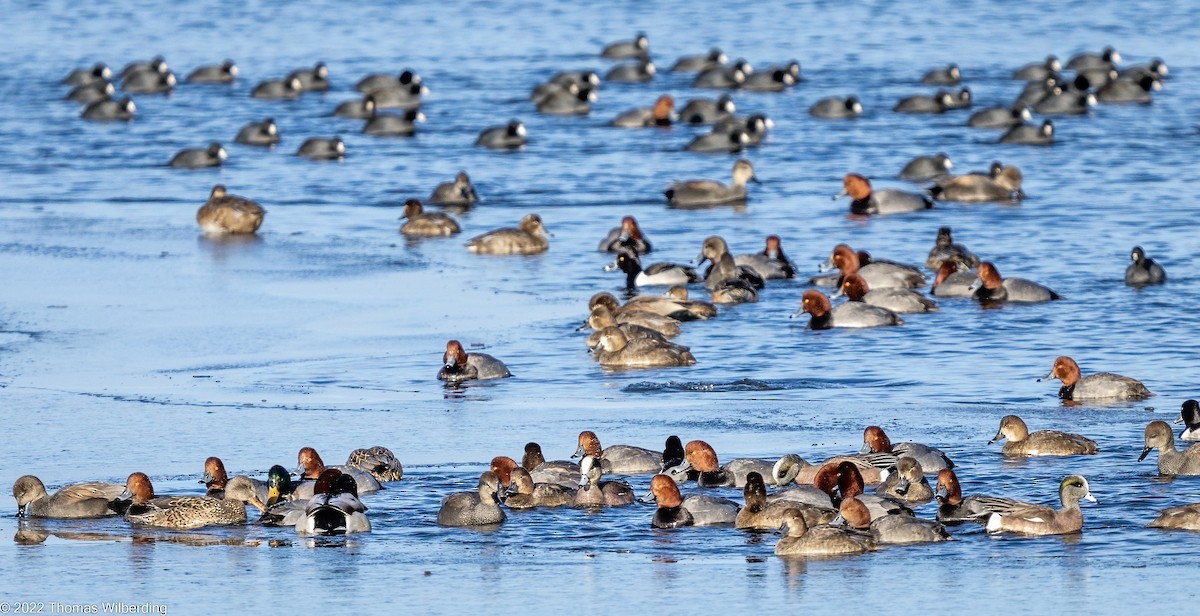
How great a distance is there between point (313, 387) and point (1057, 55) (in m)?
37.1

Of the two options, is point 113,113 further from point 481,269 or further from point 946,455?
point 946,455

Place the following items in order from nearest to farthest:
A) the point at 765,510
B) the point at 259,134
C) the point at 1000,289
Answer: the point at 765,510
the point at 1000,289
the point at 259,134

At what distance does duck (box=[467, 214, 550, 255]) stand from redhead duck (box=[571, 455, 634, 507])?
1234 cm

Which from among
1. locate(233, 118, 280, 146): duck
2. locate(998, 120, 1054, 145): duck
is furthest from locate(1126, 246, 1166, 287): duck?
locate(233, 118, 280, 146): duck

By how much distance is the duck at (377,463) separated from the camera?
1549 centimetres

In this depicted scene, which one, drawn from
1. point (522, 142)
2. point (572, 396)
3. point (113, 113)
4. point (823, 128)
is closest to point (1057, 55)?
point (823, 128)

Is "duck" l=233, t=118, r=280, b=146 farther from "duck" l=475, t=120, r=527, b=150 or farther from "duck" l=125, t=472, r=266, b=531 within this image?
"duck" l=125, t=472, r=266, b=531

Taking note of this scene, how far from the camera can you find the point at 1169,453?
15359mm

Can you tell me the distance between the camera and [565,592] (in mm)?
12781

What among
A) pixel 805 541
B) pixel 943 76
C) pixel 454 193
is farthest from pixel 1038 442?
pixel 943 76

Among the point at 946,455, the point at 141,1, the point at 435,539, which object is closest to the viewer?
the point at 435,539

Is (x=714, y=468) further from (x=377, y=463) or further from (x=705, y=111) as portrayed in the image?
(x=705, y=111)

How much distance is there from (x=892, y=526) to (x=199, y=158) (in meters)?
23.9

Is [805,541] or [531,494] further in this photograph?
[531,494]
